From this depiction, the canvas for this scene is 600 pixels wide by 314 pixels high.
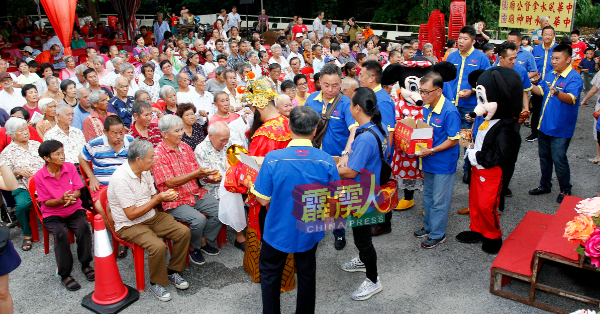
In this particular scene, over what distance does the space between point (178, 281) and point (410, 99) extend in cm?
307

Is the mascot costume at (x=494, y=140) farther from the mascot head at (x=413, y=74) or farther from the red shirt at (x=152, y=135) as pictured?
the red shirt at (x=152, y=135)

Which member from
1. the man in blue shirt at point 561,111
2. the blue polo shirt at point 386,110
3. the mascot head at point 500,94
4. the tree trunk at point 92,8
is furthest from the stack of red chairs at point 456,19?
the tree trunk at point 92,8

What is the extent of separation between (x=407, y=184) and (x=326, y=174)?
253 centimetres

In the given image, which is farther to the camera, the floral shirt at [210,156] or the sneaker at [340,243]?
the sneaker at [340,243]

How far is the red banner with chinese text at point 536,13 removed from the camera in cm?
1114

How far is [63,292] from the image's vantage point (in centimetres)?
388

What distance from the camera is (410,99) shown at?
191 inches

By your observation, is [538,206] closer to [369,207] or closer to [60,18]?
[369,207]

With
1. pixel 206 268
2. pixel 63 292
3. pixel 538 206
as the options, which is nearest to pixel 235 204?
pixel 206 268

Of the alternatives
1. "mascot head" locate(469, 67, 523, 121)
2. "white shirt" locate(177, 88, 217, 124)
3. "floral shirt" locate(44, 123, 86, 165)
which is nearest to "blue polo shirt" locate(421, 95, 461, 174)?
"mascot head" locate(469, 67, 523, 121)

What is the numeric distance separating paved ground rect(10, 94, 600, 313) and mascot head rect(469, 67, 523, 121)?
1426 mm

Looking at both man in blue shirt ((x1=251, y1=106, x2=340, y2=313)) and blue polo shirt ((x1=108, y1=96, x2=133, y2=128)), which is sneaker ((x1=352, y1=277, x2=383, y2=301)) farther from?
blue polo shirt ((x1=108, y1=96, x2=133, y2=128))
